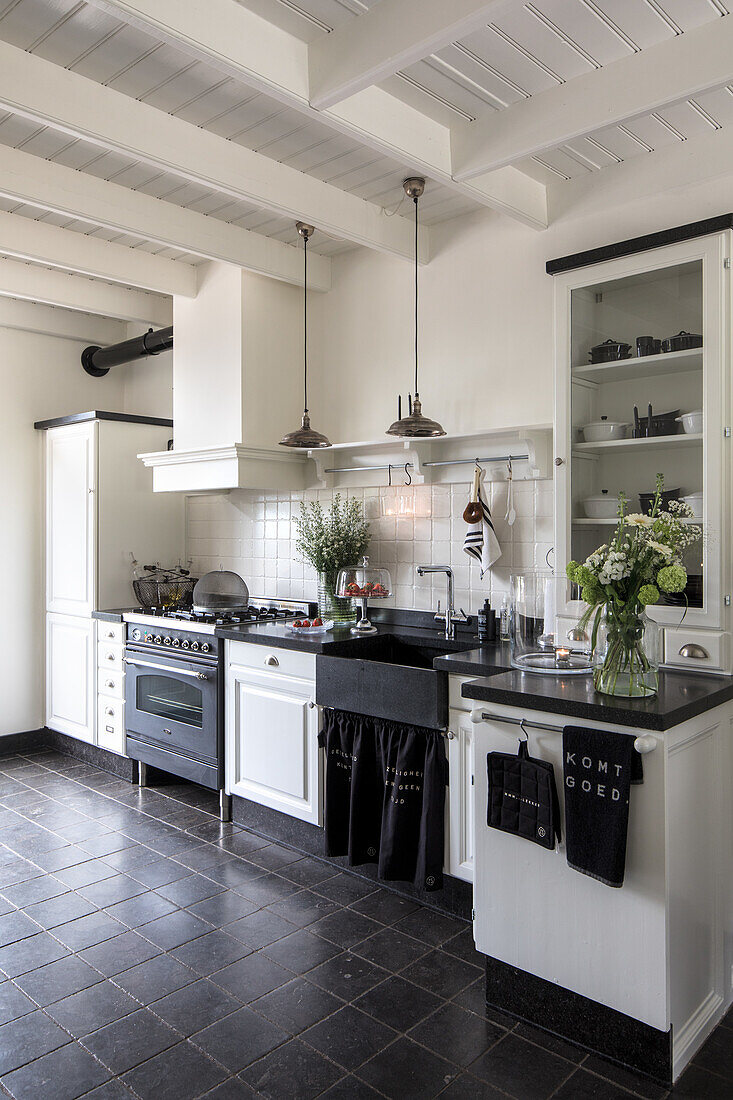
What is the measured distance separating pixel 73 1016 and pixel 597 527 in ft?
7.42

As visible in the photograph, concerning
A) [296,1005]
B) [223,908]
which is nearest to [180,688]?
[223,908]

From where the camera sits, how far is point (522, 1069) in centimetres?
204

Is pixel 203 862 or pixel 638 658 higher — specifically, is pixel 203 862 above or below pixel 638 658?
below

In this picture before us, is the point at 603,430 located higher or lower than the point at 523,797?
higher

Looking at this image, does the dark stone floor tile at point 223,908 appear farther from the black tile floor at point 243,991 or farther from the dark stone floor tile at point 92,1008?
the dark stone floor tile at point 92,1008

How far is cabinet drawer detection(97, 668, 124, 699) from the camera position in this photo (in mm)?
4430

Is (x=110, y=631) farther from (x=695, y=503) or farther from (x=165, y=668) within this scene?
(x=695, y=503)

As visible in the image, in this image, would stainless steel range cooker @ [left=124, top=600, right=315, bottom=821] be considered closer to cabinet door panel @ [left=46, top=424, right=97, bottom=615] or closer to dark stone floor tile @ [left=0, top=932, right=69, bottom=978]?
cabinet door panel @ [left=46, top=424, right=97, bottom=615]

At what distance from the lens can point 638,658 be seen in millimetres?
2180

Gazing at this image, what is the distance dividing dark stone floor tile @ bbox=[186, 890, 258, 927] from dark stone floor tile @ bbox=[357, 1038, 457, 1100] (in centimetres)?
89

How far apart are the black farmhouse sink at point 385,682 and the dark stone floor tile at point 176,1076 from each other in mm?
1245

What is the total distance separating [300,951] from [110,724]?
7.51ft

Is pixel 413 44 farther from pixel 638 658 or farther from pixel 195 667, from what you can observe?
pixel 195 667

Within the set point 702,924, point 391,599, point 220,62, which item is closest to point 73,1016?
point 702,924
